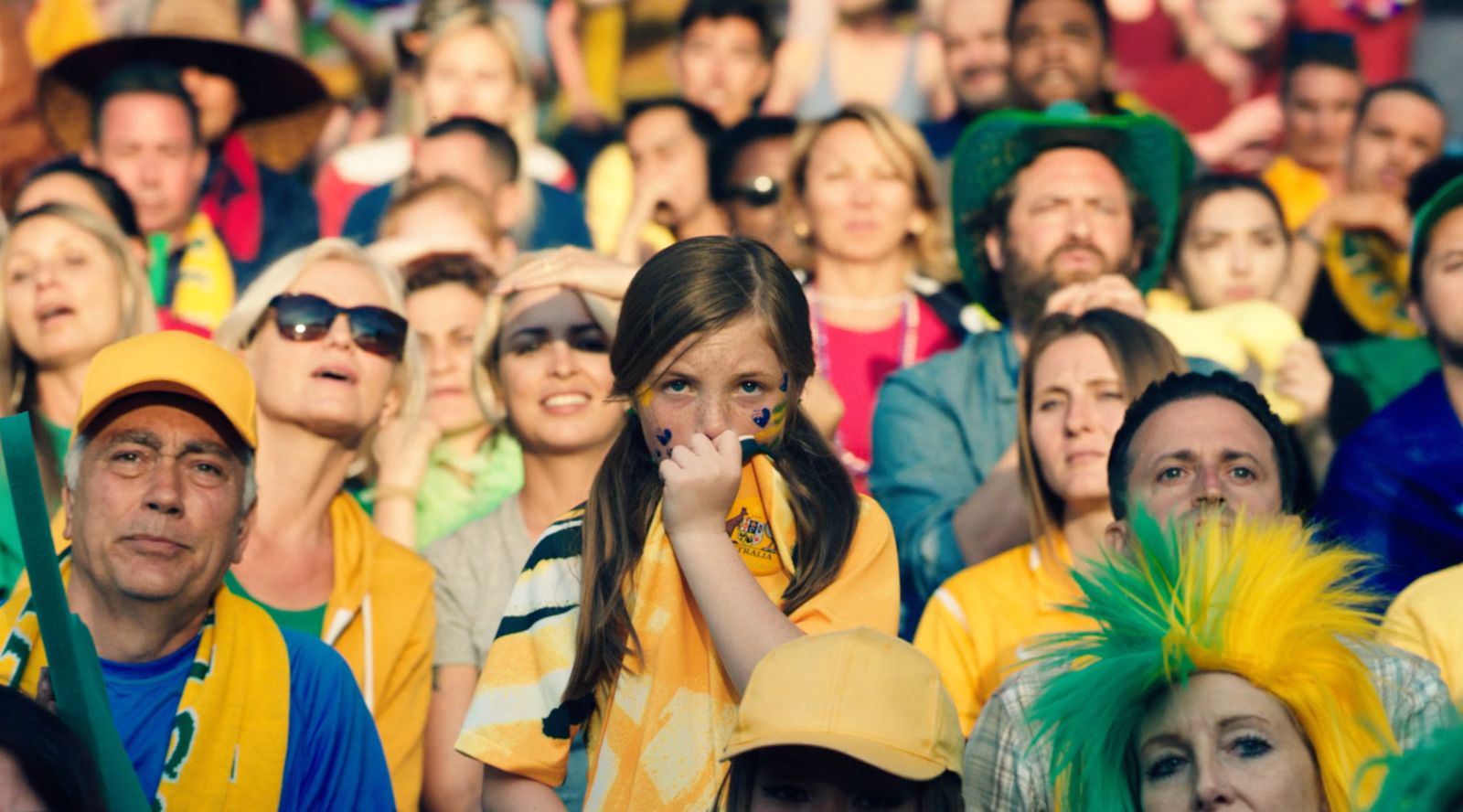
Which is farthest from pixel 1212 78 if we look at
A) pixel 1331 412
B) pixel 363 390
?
pixel 363 390

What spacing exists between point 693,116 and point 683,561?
3903 mm

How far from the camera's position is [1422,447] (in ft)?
15.6

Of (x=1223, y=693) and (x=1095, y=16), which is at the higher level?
(x=1095, y=16)

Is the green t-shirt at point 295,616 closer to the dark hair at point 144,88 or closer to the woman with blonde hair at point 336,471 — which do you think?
the woman with blonde hair at point 336,471

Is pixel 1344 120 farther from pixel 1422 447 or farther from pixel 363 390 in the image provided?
pixel 363 390

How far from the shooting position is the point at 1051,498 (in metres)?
4.58

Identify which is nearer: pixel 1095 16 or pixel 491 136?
pixel 1095 16

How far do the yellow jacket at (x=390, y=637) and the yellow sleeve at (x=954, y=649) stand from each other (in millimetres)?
1083

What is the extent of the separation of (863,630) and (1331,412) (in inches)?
124

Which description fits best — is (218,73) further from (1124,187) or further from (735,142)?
(1124,187)

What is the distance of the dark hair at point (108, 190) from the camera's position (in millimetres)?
6082

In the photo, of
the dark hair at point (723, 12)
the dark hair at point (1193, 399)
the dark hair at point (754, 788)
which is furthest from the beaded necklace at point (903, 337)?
the dark hair at point (754, 788)

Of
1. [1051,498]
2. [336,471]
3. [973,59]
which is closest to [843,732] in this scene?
[1051,498]

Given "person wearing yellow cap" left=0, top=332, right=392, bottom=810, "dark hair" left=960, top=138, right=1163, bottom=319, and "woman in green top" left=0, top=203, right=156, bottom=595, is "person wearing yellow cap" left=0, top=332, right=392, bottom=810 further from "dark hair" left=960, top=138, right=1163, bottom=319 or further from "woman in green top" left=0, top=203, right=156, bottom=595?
"dark hair" left=960, top=138, right=1163, bottom=319
